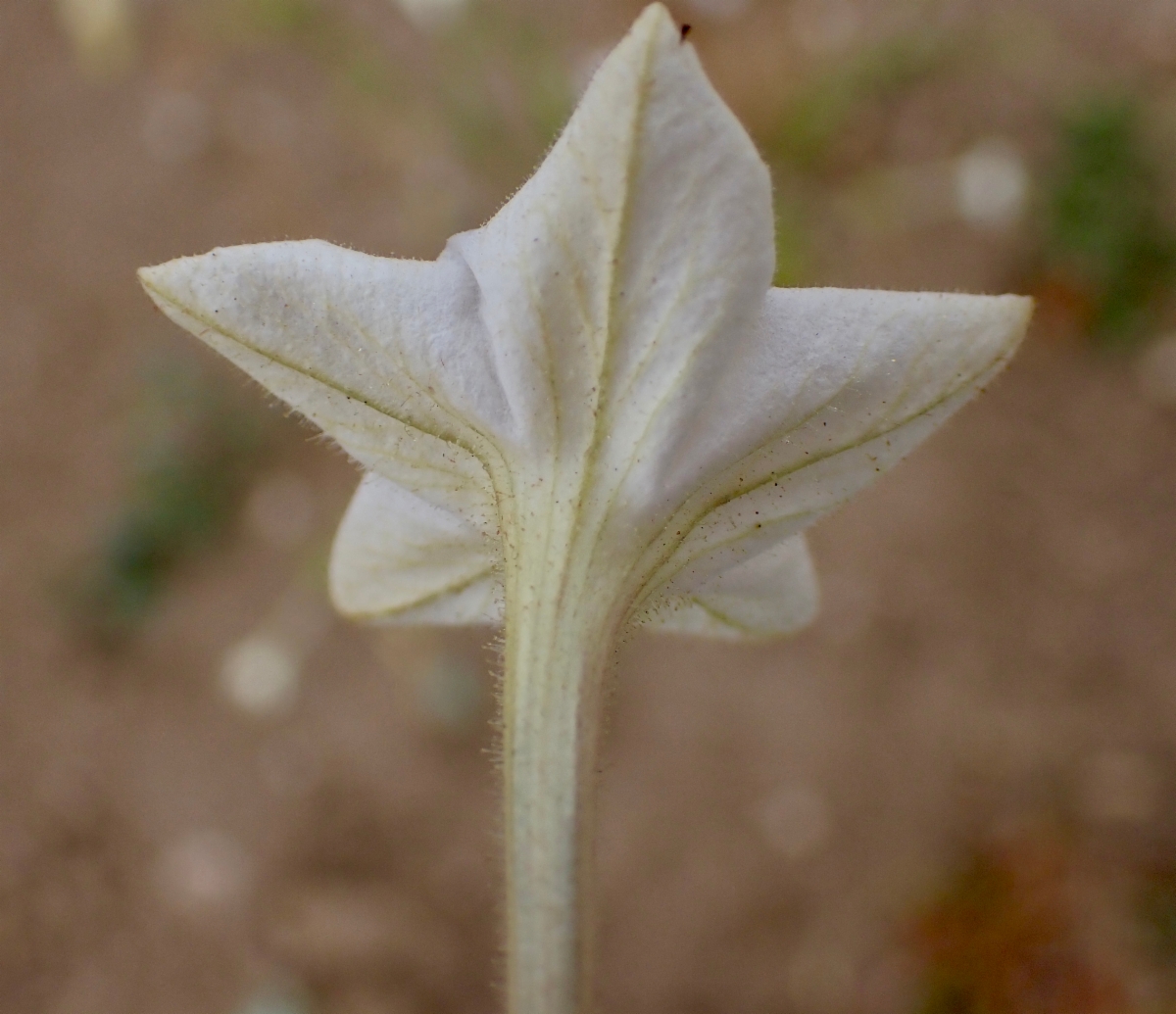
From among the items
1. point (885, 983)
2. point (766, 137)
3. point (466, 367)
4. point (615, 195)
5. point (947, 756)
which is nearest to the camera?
point (615, 195)

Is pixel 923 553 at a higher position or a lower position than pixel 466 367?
higher

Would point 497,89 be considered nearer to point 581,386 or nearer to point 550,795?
point 581,386

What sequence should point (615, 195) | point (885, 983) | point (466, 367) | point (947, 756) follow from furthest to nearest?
point (947, 756), point (885, 983), point (466, 367), point (615, 195)

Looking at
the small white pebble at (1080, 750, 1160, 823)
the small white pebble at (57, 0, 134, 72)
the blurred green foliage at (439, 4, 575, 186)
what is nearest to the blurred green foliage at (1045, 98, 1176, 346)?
the small white pebble at (1080, 750, 1160, 823)

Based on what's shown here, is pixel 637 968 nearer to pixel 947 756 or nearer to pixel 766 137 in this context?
pixel 947 756

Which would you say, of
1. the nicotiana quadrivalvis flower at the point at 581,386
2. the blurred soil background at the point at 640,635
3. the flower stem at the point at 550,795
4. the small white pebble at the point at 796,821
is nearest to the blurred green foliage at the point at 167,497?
the blurred soil background at the point at 640,635

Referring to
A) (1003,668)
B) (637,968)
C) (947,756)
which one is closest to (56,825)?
(637,968)

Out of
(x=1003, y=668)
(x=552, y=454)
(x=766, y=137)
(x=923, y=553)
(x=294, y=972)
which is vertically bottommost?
(x=294, y=972)

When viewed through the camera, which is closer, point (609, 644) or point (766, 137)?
point (609, 644)
